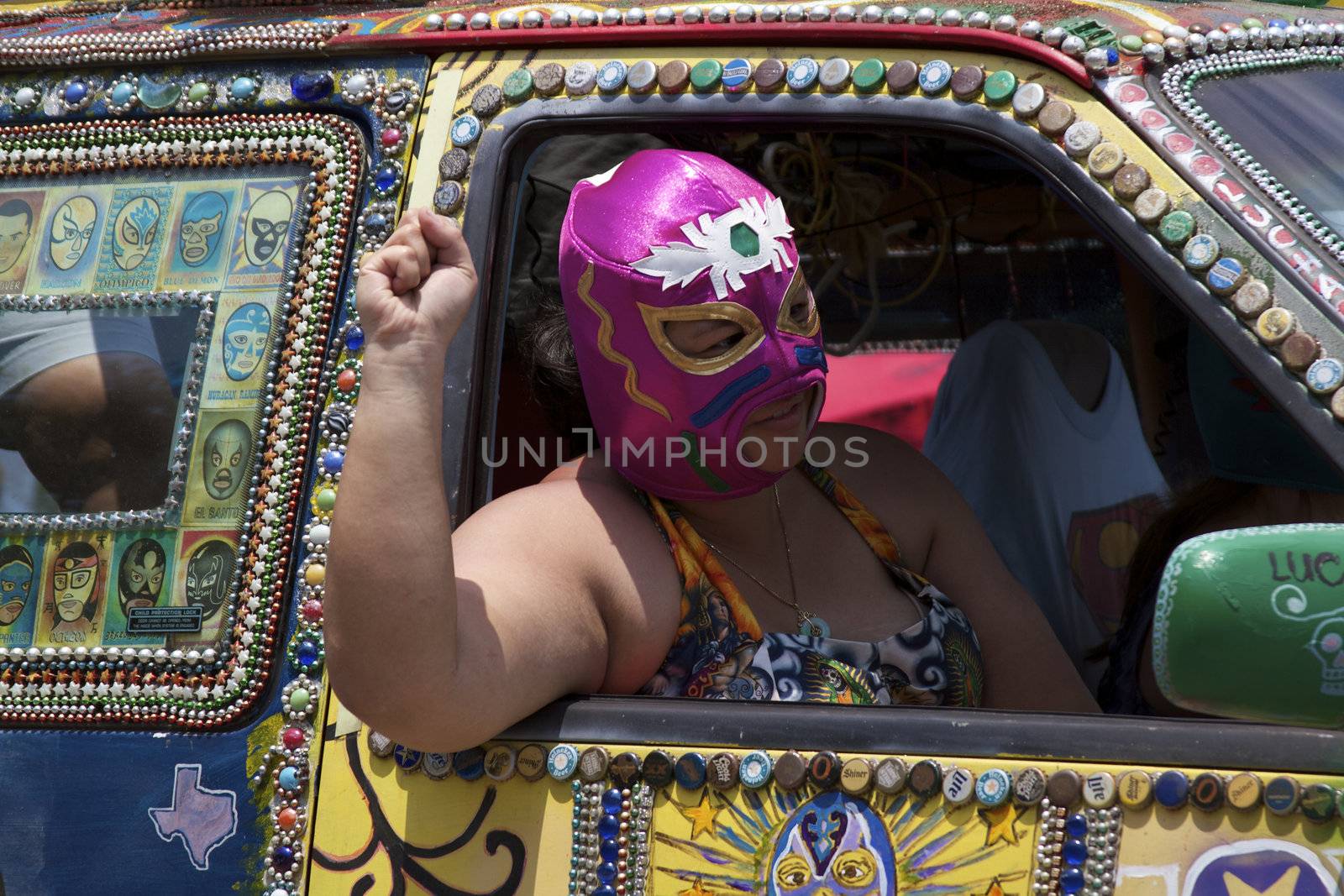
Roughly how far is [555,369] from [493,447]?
0.97 ft

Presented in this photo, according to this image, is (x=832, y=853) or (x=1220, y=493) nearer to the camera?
(x=832, y=853)

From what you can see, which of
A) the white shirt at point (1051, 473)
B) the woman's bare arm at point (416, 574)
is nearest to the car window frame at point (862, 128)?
the woman's bare arm at point (416, 574)

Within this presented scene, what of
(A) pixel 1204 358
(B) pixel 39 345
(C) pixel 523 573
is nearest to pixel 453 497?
(C) pixel 523 573

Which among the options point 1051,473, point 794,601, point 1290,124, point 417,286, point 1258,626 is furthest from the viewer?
point 1051,473

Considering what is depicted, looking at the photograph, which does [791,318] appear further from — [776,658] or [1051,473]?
[1051,473]

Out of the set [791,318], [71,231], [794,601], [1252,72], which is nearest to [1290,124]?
[1252,72]

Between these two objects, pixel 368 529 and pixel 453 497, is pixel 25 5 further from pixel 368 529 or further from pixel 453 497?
pixel 368 529

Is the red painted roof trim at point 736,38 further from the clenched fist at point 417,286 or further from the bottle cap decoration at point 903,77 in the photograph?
the clenched fist at point 417,286

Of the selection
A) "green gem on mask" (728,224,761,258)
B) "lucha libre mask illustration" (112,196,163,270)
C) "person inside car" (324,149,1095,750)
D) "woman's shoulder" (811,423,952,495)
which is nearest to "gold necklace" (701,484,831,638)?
"person inside car" (324,149,1095,750)

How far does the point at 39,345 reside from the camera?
6.30 ft

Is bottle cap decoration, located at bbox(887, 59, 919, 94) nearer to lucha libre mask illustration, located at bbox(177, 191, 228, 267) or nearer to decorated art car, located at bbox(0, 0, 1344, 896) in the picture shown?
decorated art car, located at bbox(0, 0, 1344, 896)

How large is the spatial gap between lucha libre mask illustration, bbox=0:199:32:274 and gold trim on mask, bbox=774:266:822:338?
1.02 m

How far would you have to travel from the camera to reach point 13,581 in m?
1.84

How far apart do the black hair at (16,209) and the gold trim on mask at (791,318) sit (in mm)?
1020
